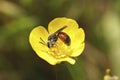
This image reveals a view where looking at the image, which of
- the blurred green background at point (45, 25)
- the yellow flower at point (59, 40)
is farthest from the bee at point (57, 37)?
the blurred green background at point (45, 25)

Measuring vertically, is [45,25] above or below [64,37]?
below

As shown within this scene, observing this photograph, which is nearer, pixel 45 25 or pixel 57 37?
pixel 57 37

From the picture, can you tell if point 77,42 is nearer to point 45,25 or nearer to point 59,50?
point 59,50

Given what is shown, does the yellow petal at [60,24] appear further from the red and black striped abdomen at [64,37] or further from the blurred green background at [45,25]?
the blurred green background at [45,25]

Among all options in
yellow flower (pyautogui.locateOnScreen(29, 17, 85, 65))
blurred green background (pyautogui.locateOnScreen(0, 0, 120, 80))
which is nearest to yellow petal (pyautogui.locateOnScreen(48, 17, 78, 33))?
yellow flower (pyautogui.locateOnScreen(29, 17, 85, 65))

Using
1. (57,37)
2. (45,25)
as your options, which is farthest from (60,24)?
(45,25)

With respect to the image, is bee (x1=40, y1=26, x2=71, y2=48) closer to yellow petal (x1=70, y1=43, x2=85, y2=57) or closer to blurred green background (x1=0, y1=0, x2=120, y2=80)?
yellow petal (x1=70, y1=43, x2=85, y2=57)

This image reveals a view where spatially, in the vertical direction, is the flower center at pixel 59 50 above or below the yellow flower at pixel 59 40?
Answer: below

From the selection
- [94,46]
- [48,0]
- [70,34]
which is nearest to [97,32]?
[94,46]
